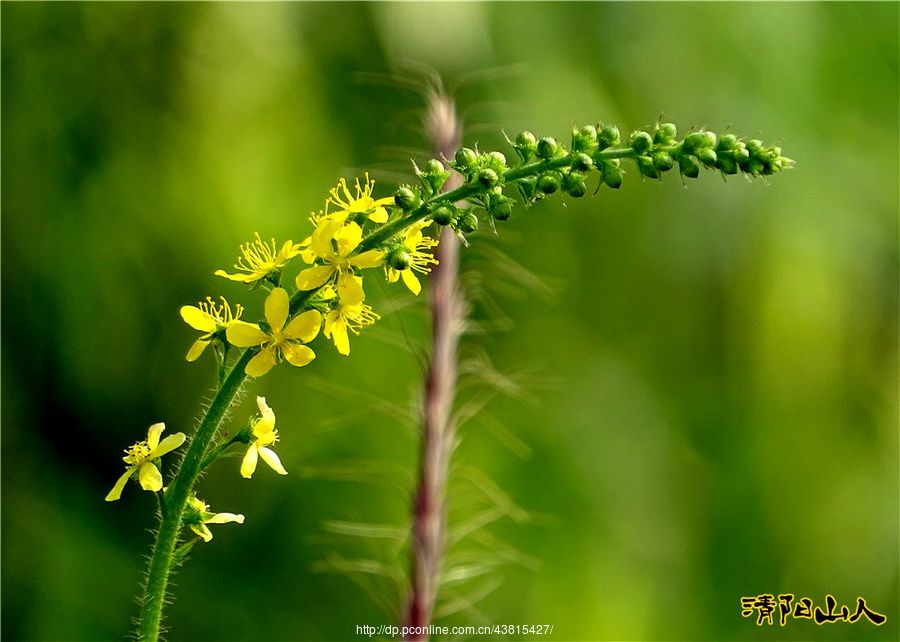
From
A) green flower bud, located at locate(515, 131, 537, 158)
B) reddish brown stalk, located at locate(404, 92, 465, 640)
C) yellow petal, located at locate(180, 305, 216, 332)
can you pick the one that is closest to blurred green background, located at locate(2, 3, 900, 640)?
reddish brown stalk, located at locate(404, 92, 465, 640)

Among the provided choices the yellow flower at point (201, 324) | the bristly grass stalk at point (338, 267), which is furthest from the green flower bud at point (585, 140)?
the yellow flower at point (201, 324)

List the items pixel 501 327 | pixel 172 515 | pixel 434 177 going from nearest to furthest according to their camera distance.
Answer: pixel 172 515
pixel 434 177
pixel 501 327

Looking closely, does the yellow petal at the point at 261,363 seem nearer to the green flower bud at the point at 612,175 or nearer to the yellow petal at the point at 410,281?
the yellow petal at the point at 410,281

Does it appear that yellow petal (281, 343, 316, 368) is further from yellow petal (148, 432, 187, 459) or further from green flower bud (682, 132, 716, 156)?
green flower bud (682, 132, 716, 156)

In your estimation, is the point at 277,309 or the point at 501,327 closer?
the point at 277,309

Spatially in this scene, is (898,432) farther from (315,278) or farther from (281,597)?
(315,278)

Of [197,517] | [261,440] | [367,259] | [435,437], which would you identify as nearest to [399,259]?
[367,259]

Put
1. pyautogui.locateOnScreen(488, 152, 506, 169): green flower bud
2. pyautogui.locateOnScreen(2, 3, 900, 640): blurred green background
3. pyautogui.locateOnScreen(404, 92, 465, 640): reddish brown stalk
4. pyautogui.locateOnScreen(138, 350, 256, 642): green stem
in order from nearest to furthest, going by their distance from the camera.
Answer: pyautogui.locateOnScreen(138, 350, 256, 642): green stem
pyautogui.locateOnScreen(488, 152, 506, 169): green flower bud
pyautogui.locateOnScreen(404, 92, 465, 640): reddish brown stalk
pyautogui.locateOnScreen(2, 3, 900, 640): blurred green background

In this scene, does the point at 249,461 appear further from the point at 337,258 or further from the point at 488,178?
the point at 488,178
